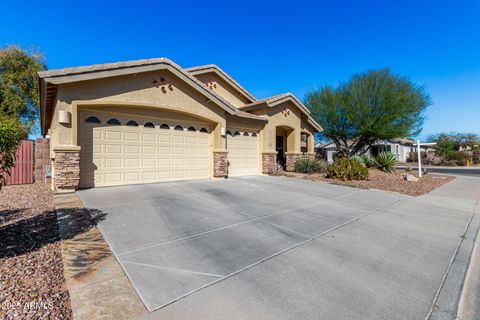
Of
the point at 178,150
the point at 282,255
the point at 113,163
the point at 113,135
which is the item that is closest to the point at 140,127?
the point at 113,135

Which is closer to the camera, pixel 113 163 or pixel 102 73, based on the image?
pixel 102 73

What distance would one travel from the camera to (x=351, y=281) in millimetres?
2973

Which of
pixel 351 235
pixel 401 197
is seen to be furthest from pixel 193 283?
pixel 401 197

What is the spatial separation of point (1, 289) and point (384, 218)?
281 inches

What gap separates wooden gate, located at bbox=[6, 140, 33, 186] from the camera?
10.3 meters

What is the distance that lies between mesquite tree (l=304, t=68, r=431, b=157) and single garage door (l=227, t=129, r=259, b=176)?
10.7 meters

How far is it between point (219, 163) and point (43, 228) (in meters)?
7.49

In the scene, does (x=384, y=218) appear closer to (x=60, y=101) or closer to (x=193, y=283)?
(x=193, y=283)

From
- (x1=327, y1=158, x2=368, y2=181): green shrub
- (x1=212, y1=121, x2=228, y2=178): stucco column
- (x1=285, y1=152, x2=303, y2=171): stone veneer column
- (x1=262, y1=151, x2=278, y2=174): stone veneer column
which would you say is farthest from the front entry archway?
(x1=212, y1=121, x2=228, y2=178): stucco column

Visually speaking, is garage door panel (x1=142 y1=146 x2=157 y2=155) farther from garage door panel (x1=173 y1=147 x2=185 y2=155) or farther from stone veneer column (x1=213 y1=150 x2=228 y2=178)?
stone veneer column (x1=213 y1=150 x2=228 y2=178)

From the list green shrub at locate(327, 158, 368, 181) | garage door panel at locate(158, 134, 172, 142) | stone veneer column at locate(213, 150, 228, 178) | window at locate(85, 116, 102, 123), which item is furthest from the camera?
green shrub at locate(327, 158, 368, 181)

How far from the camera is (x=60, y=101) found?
7.51 m

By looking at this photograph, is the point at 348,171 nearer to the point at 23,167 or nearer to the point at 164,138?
the point at 164,138

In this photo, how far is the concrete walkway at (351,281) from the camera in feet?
7.89
